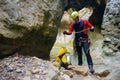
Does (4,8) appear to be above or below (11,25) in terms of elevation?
above

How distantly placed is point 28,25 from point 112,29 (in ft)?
18.7

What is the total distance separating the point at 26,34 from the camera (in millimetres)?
6008

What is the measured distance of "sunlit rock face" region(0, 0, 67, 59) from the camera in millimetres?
5604

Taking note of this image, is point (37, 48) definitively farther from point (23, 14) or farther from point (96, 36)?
point (96, 36)

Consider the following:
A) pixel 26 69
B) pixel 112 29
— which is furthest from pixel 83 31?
pixel 112 29

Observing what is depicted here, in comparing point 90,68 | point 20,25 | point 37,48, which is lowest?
point 90,68

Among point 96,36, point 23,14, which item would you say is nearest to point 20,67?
point 23,14

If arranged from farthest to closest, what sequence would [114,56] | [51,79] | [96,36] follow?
[96,36] < [114,56] < [51,79]

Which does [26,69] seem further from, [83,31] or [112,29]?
[112,29]

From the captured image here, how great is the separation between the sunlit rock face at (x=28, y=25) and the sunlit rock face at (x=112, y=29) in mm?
3982

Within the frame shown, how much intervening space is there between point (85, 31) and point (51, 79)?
8.52ft

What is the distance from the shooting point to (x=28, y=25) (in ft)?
19.4

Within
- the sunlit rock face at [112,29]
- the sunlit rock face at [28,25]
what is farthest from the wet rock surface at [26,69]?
the sunlit rock face at [112,29]

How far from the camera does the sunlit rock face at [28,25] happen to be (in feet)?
18.4
